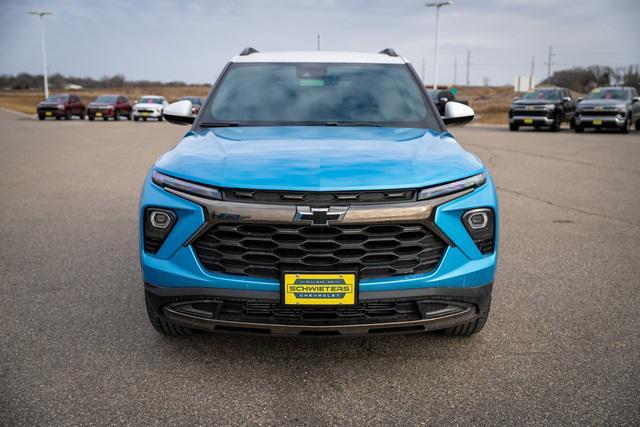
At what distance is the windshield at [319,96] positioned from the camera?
4.22 meters

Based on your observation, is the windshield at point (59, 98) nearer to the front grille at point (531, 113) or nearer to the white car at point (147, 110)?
the white car at point (147, 110)

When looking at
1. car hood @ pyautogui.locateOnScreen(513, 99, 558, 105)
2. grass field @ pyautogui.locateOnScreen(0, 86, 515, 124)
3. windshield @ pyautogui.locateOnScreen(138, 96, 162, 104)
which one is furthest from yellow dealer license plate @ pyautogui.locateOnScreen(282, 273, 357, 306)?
grass field @ pyautogui.locateOnScreen(0, 86, 515, 124)

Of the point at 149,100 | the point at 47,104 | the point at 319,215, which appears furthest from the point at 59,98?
the point at 319,215

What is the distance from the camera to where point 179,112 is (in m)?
4.71

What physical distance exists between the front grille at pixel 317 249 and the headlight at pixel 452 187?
162mm

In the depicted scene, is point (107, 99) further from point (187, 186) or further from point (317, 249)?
point (317, 249)

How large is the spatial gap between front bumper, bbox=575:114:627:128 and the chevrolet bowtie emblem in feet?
79.9

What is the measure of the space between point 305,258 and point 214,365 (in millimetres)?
928

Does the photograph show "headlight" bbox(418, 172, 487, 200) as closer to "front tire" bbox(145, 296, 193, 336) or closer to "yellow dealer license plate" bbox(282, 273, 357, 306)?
"yellow dealer license plate" bbox(282, 273, 357, 306)

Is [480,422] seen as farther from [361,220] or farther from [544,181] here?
[544,181]

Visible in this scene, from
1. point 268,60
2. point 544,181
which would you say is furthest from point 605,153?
point 268,60

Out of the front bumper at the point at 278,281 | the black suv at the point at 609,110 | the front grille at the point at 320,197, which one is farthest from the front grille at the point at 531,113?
the front grille at the point at 320,197

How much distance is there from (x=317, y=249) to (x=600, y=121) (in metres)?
24.5

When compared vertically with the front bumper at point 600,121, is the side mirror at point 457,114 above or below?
above
